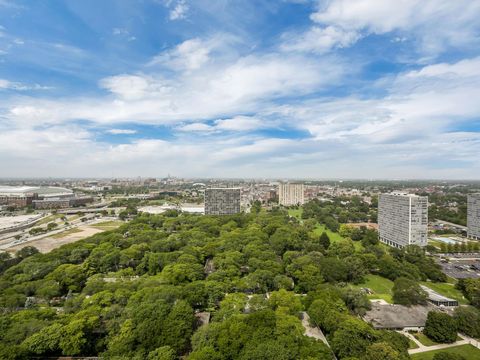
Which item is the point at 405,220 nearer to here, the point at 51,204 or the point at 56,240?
the point at 56,240

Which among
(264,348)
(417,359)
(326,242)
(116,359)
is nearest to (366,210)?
(326,242)

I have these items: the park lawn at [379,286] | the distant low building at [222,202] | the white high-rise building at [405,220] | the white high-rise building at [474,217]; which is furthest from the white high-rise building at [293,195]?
the park lawn at [379,286]

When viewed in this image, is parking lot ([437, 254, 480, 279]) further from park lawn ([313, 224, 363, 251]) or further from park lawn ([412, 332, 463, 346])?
park lawn ([412, 332, 463, 346])

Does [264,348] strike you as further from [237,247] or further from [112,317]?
[237,247]

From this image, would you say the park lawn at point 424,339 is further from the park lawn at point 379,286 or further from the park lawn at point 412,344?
the park lawn at point 379,286

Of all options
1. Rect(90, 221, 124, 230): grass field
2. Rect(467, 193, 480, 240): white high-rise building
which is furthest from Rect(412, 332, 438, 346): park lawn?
Rect(90, 221, 124, 230): grass field

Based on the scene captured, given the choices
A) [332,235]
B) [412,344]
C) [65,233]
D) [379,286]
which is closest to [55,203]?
[65,233]
